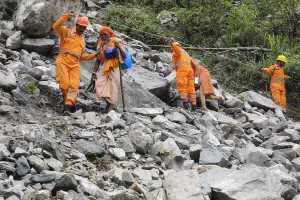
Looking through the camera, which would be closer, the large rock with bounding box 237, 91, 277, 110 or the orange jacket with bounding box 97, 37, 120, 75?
the orange jacket with bounding box 97, 37, 120, 75

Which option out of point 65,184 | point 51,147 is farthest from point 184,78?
point 65,184

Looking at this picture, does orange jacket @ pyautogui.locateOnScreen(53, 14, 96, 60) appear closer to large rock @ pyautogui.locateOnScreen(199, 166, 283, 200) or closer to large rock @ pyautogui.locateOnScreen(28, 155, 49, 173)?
large rock @ pyautogui.locateOnScreen(28, 155, 49, 173)

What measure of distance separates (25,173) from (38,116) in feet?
6.96

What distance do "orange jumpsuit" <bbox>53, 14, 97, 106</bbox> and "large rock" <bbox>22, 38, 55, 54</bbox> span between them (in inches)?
76.4

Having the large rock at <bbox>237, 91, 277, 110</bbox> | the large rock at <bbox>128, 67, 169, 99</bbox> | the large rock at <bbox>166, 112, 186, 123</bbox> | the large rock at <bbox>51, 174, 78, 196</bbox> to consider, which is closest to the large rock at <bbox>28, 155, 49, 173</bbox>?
the large rock at <bbox>51, 174, 78, 196</bbox>

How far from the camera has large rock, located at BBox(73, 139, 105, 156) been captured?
523cm

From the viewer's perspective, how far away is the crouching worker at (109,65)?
22.6 ft

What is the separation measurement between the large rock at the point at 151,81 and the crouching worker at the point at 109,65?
1519 millimetres

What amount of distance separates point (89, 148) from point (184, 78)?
353cm

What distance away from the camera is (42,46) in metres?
8.66

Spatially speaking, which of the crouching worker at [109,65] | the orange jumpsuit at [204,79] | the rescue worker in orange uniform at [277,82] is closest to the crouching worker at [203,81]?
the orange jumpsuit at [204,79]

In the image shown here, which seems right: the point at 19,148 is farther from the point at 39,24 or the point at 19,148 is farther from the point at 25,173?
the point at 39,24

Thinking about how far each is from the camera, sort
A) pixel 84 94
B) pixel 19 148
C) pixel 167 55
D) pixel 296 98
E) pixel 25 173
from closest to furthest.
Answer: pixel 25 173
pixel 19 148
pixel 84 94
pixel 167 55
pixel 296 98


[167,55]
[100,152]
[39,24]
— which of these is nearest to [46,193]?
[100,152]
